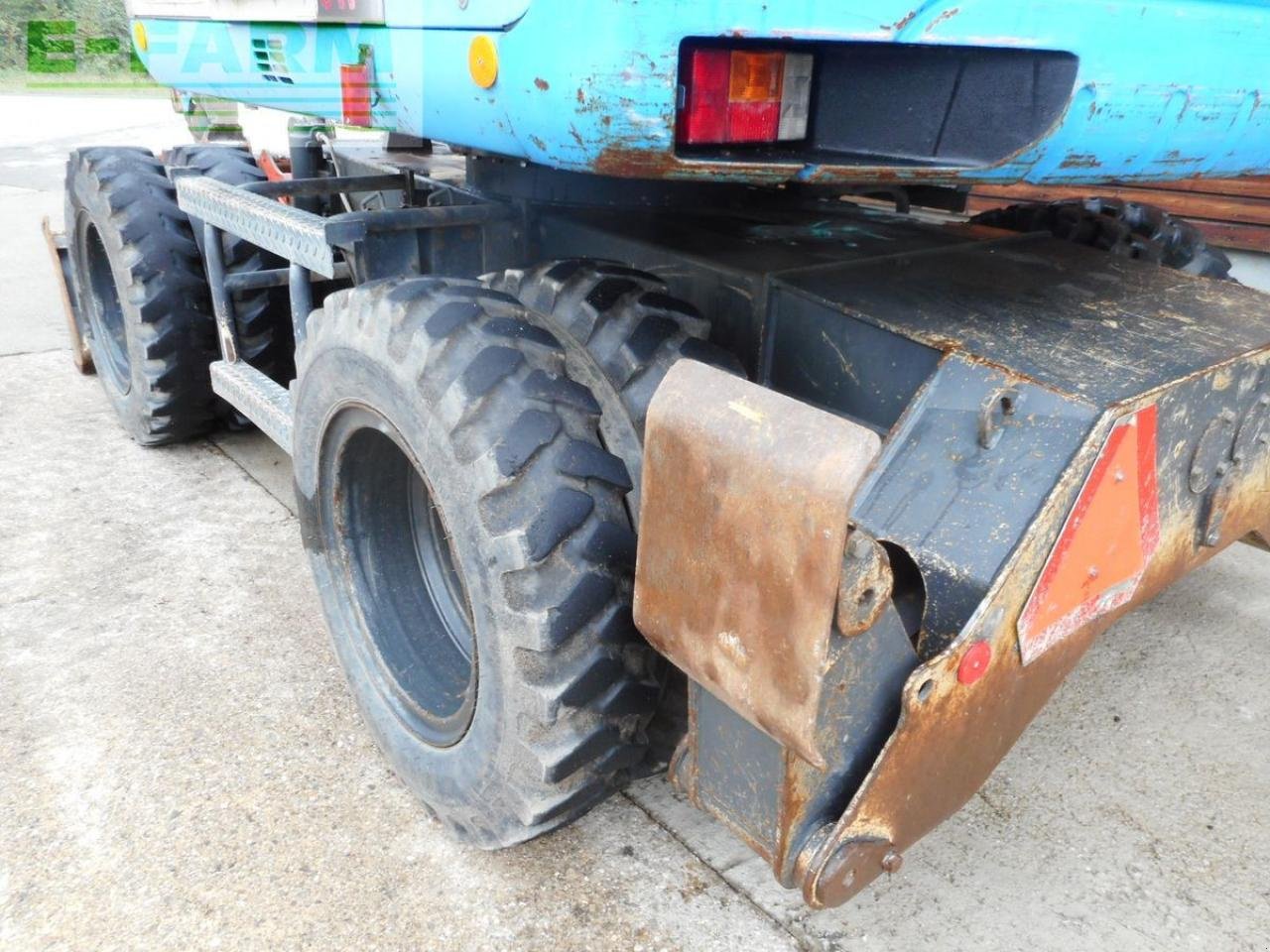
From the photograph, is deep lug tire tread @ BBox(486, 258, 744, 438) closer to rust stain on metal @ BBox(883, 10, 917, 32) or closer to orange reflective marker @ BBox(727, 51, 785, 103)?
orange reflective marker @ BBox(727, 51, 785, 103)

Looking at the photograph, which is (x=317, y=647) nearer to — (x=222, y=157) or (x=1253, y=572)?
(x=222, y=157)

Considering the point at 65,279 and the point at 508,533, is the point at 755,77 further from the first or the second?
the point at 65,279

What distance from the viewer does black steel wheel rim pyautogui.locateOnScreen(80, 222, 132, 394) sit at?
4.46m

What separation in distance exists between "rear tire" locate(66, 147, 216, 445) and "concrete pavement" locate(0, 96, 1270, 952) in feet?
2.62

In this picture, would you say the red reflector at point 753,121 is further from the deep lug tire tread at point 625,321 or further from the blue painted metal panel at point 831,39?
the deep lug tire tread at point 625,321

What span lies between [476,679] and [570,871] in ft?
1.69

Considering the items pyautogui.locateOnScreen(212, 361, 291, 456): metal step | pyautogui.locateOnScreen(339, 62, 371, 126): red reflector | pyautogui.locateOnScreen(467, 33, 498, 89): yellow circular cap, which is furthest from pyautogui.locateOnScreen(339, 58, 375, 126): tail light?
pyautogui.locateOnScreen(212, 361, 291, 456): metal step

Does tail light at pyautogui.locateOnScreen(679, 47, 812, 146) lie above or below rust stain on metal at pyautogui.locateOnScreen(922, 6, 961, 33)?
below

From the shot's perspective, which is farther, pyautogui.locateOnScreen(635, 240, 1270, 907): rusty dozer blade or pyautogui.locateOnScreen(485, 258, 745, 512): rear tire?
pyautogui.locateOnScreen(485, 258, 745, 512): rear tire

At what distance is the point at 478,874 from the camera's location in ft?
7.20

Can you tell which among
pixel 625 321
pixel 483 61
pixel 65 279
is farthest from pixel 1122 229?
pixel 65 279

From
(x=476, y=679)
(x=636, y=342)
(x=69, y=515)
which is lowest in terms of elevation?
(x=69, y=515)

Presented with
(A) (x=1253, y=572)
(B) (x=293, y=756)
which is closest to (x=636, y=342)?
(B) (x=293, y=756)

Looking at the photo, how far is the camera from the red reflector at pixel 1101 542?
1.60 meters
